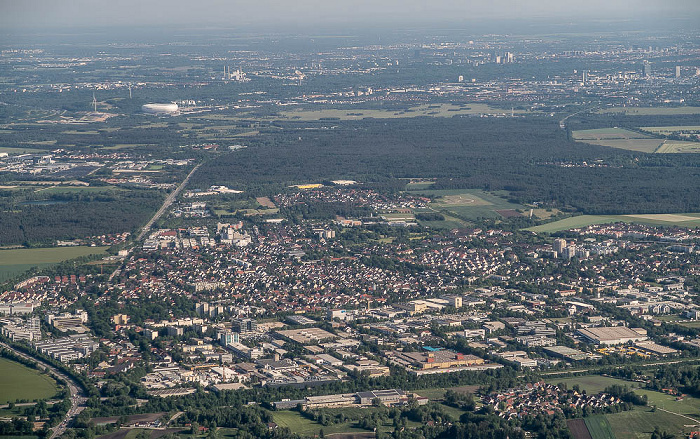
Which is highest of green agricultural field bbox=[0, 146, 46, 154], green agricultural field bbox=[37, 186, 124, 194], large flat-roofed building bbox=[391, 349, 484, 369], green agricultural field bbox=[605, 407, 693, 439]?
green agricultural field bbox=[605, 407, 693, 439]

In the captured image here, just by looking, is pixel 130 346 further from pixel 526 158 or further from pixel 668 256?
pixel 526 158

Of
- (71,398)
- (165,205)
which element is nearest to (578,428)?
(71,398)

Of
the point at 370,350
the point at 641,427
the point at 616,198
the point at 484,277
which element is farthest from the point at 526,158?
the point at 641,427

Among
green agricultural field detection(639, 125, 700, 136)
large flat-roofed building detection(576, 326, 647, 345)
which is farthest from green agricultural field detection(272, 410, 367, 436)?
green agricultural field detection(639, 125, 700, 136)

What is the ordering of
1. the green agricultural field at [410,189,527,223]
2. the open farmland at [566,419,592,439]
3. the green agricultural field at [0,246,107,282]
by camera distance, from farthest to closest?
the green agricultural field at [410,189,527,223] → the green agricultural field at [0,246,107,282] → the open farmland at [566,419,592,439]

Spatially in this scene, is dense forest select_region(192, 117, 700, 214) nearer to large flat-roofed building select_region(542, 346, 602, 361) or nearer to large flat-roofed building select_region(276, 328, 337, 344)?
large flat-roofed building select_region(542, 346, 602, 361)

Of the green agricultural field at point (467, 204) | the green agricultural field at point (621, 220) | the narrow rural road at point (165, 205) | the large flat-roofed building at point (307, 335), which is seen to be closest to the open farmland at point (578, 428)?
the large flat-roofed building at point (307, 335)
